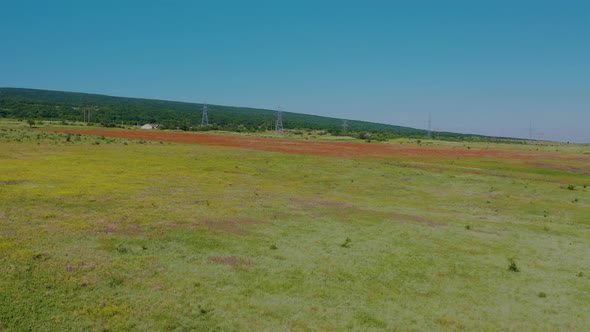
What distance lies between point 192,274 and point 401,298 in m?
8.98

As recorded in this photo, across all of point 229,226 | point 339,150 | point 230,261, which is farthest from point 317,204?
point 339,150

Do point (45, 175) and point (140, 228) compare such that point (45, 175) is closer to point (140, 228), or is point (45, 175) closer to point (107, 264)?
point (140, 228)

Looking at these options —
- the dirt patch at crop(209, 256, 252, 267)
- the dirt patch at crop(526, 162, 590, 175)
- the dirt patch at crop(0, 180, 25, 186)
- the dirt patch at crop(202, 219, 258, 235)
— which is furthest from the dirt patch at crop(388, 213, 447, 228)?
the dirt patch at crop(526, 162, 590, 175)

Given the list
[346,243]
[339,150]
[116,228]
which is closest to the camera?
[116,228]

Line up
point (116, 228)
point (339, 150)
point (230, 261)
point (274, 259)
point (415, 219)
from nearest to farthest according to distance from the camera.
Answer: point (230, 261) → point (274, 259) → point (116, 228) → point (415, 219) → point (339, 150)

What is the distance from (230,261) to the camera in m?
19.4

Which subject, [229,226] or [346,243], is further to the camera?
[229,226]

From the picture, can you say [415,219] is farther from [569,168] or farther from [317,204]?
[569,168]

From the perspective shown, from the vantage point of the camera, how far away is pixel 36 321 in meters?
12.7

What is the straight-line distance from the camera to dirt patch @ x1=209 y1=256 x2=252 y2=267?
19031 millimetres

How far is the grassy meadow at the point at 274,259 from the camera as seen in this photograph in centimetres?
1448

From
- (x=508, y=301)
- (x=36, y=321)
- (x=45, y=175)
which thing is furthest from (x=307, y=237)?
(x=45, y=175)

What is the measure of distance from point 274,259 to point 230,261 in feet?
7.26

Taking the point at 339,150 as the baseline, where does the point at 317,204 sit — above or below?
below
